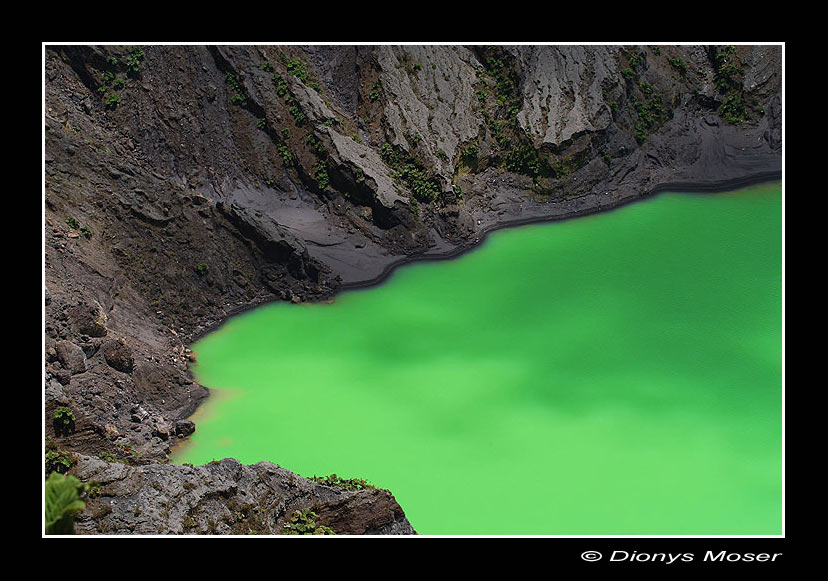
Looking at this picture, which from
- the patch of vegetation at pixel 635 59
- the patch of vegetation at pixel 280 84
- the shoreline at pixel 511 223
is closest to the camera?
the shoreline at pixel 511 223

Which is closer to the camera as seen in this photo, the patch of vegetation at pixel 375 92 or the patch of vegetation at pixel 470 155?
the patch of vegetation at pixel 470 155

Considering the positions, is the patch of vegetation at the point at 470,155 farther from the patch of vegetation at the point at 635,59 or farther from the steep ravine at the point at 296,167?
the patch of vegetation at the point at 635,59

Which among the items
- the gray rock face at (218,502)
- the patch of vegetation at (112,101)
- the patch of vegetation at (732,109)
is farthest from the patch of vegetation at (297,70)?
the gray rock face at (218,502)

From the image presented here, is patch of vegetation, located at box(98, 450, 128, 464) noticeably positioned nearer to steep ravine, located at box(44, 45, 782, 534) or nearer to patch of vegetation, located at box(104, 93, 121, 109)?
steep ravine, located at box(44, 45, 782, 534)

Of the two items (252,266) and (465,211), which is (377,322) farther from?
(465,211)

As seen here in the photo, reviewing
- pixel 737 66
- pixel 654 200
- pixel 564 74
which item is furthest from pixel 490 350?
pixel 737 66

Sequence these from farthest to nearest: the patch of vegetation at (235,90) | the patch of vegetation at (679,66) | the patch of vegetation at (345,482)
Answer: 1. the patch of vegetation at (679,66)
2. the patch of vegetation at (235,90)
3. the patch of vegetation at (345,482)
